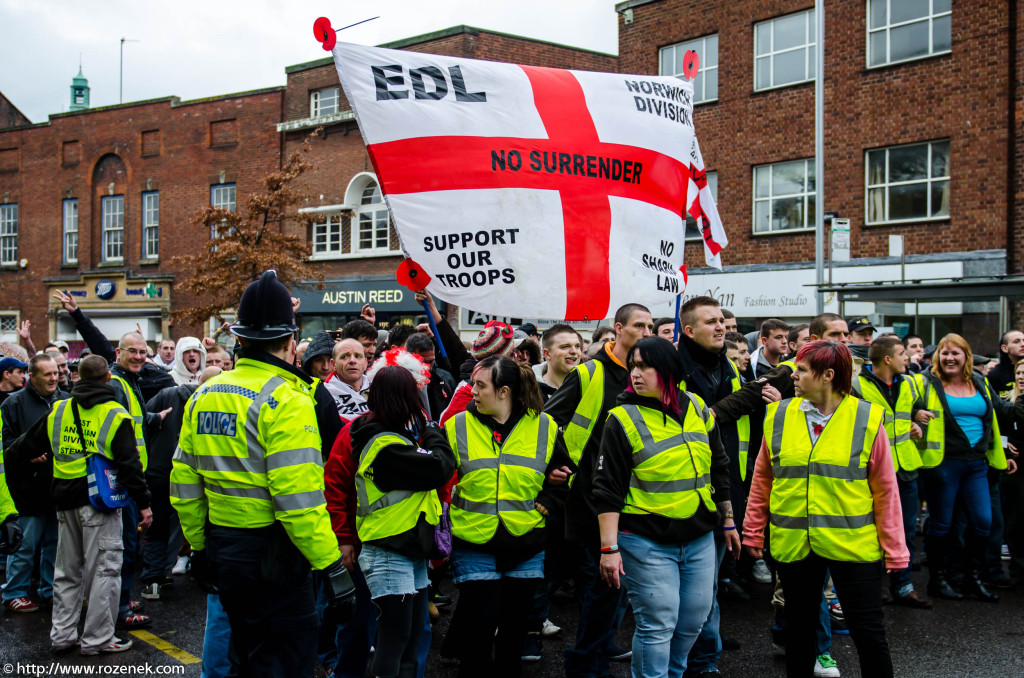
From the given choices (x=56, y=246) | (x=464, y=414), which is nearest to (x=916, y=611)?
(x=464, y=414)

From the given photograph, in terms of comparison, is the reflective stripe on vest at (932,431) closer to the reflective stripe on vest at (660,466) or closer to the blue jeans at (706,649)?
the blue jeans at (706,649)

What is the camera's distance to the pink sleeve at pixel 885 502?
13.5 ft

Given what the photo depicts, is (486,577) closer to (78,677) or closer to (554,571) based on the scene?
(554,571)

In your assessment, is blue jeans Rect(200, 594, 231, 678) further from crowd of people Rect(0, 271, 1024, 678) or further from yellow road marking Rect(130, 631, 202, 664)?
yellow road marking Rect(130, 631, 202, 664)

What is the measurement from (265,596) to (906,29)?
63.4ft

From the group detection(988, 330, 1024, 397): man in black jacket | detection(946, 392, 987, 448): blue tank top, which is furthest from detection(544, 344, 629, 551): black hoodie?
detection(988, 330, 1024, 397): man in black jacket

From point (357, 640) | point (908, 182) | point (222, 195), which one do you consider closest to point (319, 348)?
point (357, 640)

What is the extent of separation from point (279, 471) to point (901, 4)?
1944 centimetres

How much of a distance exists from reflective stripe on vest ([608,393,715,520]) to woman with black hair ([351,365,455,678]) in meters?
0.86

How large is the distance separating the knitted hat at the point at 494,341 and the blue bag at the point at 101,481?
8.03ft

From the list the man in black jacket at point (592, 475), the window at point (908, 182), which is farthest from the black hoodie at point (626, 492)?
the window at point (908, 182)

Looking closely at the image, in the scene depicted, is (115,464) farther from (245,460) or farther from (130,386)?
(245,460)

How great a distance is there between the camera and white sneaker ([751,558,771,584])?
7312 millimetres

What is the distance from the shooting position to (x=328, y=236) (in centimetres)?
2830
